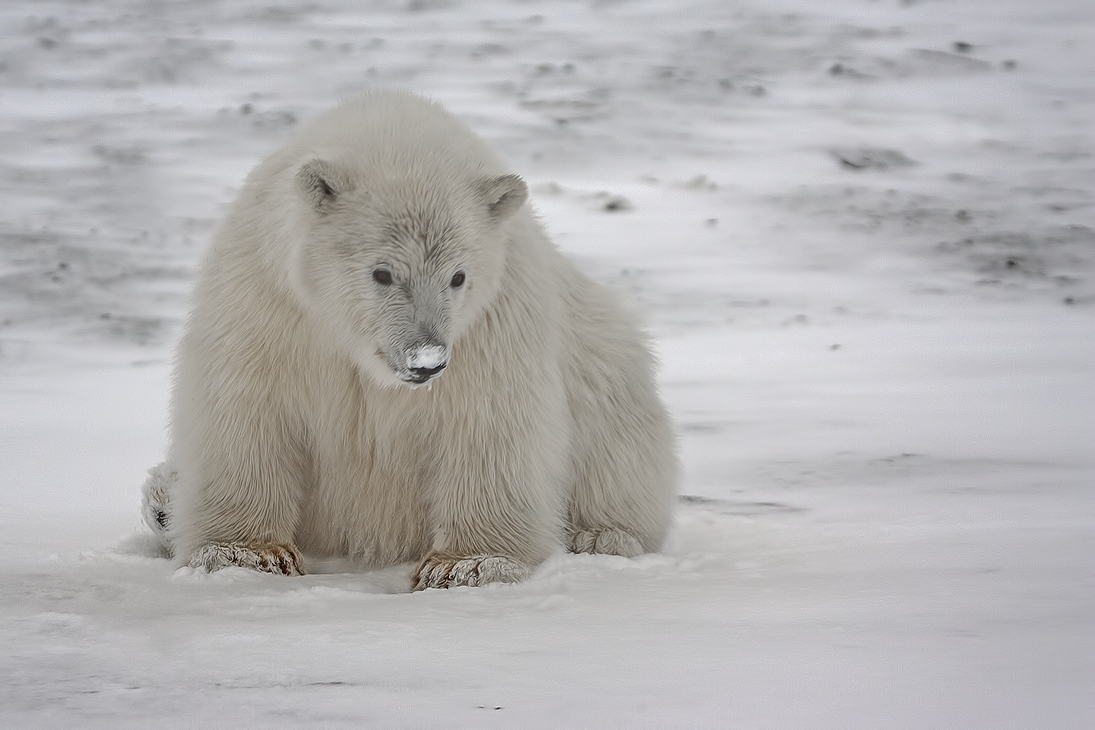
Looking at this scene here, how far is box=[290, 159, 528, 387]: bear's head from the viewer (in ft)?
14.3

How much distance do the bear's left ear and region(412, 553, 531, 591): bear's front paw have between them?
123cm

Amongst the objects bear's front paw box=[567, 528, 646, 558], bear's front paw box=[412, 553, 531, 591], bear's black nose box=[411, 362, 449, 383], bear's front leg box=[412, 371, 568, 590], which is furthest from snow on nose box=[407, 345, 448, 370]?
bear's front paw box=[567, 528, 646, 558]

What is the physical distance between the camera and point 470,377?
15.5 feet

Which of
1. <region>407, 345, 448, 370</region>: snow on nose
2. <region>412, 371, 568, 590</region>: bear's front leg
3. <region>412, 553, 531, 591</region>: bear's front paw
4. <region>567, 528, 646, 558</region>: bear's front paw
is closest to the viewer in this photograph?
<region>407, 345, 448, 370</region>: snow on nose

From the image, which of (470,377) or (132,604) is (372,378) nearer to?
(470,377)

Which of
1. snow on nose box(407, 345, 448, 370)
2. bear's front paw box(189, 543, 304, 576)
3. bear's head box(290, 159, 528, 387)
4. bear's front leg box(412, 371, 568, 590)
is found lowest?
bear's front paw box(189, 543, 304, 576)

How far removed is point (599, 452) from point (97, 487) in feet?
8.48

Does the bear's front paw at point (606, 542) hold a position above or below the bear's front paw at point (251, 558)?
below

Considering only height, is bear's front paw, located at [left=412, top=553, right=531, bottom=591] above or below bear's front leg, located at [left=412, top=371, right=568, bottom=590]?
below

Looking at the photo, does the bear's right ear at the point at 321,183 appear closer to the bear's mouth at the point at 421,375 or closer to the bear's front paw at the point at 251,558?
the bear's mouth at the point at 421,375

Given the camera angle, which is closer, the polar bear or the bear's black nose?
the bear's black nose

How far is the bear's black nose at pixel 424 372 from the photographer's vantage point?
167 inches

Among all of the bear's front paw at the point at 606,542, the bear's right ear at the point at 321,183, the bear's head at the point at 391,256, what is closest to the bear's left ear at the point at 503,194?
the bear's head at the point at 391,256

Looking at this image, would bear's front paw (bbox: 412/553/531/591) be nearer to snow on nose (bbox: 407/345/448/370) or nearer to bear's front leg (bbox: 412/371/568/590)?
bear's front leg (bbox: 412/371/568/590)
